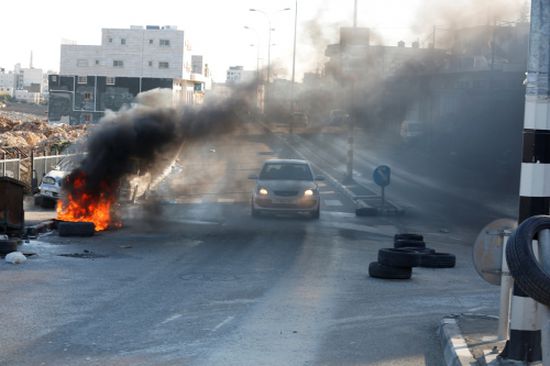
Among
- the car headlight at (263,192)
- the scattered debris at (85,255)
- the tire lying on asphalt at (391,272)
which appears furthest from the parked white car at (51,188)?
the tire lying on asphalt at (391,272)

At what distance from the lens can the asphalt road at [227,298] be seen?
8.72 meters

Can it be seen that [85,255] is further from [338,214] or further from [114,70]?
[114,70]

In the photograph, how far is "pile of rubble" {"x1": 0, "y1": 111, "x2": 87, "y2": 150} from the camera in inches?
1739

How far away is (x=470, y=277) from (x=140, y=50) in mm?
99691

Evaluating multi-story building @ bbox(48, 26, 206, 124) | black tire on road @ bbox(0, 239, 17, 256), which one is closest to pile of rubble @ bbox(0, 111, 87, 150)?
black tire on road @ bbox(0, 239, 17, 256)

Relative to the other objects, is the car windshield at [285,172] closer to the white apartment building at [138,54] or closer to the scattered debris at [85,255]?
the scattered debris at [85,255]

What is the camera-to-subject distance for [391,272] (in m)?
13.8

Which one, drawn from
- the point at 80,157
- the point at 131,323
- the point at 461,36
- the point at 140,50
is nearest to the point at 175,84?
the point at 140,50

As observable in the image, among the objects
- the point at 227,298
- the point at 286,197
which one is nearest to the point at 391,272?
the point at 227,298

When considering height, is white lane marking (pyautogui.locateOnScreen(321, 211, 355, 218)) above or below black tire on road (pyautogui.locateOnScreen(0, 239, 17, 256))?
below

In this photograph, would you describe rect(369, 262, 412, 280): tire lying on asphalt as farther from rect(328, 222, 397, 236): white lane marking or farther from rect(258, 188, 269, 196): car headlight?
rect(258, 188, 269, 196): car headlight

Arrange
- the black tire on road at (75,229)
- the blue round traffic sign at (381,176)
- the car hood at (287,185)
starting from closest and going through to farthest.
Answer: the black tire on road at (75,229) → the car hood at (287,185) → the blue round traffic sign at (381,176)

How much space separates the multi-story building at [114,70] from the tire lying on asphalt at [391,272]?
88536 mm

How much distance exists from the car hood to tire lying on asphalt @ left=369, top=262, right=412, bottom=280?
10.9 meters
